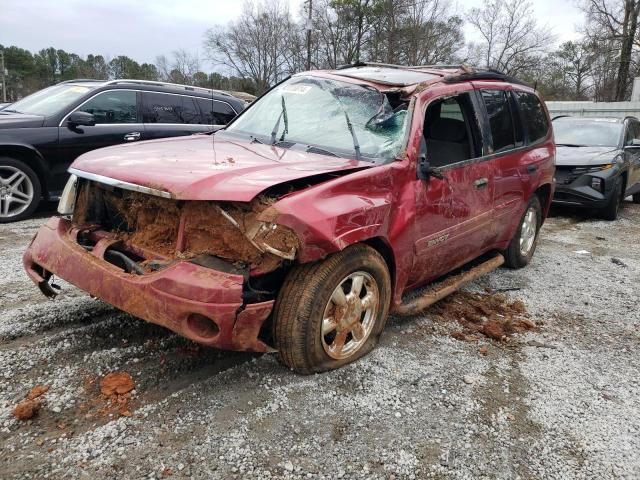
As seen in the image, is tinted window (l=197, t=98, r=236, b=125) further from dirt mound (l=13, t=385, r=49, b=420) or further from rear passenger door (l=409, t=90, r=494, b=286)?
dirt mound (l=13, t=385, r=49, b=420)

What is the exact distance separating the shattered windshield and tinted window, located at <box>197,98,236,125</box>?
13.1 ft

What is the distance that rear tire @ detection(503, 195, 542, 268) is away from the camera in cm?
509

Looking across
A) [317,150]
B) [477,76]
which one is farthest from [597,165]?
[317,150]

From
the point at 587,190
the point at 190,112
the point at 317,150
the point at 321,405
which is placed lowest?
the point at 321,405

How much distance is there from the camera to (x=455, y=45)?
A: 125ft

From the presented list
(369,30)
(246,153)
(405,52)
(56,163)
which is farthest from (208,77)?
(246,153)

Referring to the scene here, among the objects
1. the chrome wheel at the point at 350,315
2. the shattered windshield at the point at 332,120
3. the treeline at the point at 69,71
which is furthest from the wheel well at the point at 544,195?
the treeline at the point at 69,71

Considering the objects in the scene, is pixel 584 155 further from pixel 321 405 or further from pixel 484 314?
pixel 321 405

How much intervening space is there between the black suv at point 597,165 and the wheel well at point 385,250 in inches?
240

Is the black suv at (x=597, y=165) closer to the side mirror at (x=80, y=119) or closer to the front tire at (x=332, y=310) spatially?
the front tire at (x=332, y=310)

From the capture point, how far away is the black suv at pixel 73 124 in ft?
20.0

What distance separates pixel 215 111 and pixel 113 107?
5.20 ft

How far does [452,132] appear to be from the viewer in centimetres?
405

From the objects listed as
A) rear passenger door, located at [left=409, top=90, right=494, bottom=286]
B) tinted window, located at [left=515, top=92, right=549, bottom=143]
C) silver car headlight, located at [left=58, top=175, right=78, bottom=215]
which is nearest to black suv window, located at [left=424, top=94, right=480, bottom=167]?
rear passenger door, located at [left=409, top=90, right=494, bottom=286]
